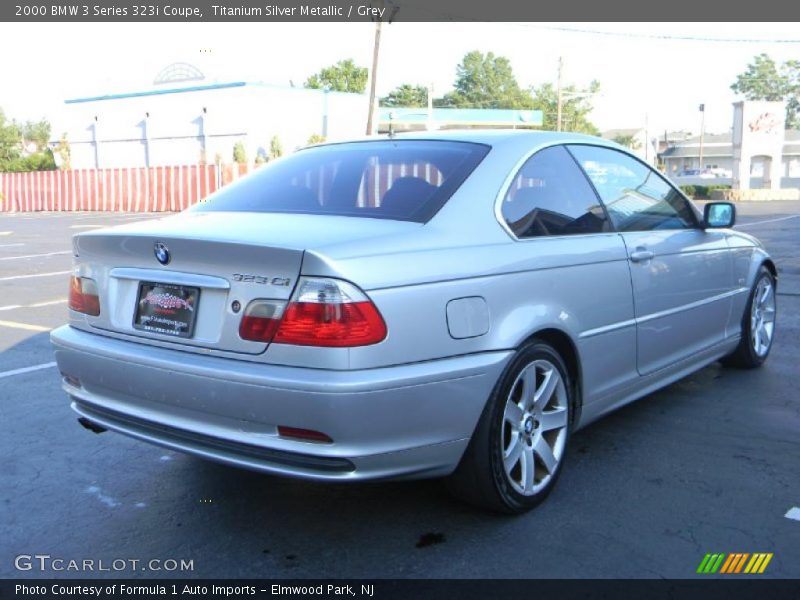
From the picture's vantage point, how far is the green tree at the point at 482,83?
324 ft

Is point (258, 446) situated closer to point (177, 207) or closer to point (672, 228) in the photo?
point (672, 228)

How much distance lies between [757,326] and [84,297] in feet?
14.6

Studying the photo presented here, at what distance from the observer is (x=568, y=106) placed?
89625 millimetres

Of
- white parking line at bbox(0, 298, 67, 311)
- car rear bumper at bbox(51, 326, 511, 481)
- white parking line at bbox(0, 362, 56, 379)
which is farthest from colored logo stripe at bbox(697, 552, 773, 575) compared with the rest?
white parking line at bbox(0, 298, 67, 311)

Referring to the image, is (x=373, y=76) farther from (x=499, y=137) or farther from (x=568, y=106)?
(x=568, y=106)

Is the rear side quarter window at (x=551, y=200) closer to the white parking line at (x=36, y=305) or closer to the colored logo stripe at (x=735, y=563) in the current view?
the colored logo stripe at (x=735, y=563)

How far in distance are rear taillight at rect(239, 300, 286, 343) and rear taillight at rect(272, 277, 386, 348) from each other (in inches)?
1.3

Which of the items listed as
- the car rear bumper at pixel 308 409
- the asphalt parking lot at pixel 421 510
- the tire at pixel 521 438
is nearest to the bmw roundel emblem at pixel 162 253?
the car rear bumper at pixel 308 409

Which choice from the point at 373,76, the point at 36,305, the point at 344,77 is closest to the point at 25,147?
the point at 344,77

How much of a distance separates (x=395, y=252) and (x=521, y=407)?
0.93 meters

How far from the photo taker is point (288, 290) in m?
2.78

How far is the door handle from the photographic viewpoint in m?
4.00

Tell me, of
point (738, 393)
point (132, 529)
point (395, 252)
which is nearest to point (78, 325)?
point (132, 529)

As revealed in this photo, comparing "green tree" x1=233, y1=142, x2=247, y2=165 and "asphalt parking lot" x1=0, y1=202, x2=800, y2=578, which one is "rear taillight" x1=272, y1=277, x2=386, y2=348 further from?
"green tree" x1=233, y1=142, x2=247, y2=165
